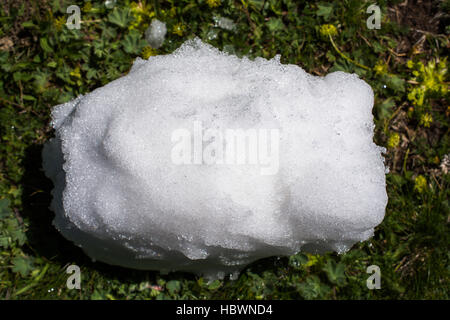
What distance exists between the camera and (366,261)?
9.95 ft

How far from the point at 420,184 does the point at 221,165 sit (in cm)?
188

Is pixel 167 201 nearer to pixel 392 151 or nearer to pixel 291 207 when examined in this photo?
pixel 291 207

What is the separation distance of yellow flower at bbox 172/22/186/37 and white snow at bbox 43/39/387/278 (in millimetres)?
814

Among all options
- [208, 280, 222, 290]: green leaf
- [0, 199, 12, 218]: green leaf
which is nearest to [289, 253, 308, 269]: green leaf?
[208, 280, 222, 290]: green leaf

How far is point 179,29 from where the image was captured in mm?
2900

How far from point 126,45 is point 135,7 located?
0.28m

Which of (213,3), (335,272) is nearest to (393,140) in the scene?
(335,272)

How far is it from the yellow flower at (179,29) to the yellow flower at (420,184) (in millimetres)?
1965

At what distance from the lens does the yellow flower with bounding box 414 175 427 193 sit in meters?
3.03

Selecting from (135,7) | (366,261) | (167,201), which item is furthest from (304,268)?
(135,7)

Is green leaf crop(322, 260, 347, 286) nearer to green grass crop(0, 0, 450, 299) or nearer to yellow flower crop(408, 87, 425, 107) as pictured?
green grass crop(0, 0, 450, 299)

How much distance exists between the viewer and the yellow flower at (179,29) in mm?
2887

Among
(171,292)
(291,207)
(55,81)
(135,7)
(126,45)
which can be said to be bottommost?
(171,292)

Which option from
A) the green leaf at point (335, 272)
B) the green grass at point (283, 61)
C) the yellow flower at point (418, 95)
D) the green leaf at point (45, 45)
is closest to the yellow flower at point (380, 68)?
the green grass at point (283, 61)
